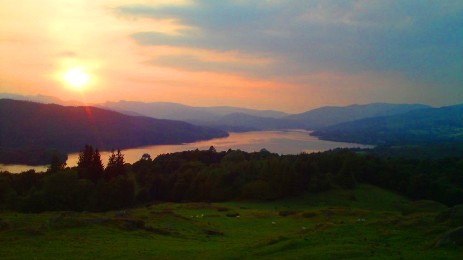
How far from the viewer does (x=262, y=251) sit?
21453 mm

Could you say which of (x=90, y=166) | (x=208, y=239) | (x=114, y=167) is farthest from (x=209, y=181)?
(x=208, y=239)

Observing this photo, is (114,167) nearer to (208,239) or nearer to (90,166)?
(90,166)

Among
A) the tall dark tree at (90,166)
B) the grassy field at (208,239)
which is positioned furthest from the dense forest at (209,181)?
the grassy field at (208,239)

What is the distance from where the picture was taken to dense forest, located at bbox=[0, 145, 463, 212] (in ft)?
204

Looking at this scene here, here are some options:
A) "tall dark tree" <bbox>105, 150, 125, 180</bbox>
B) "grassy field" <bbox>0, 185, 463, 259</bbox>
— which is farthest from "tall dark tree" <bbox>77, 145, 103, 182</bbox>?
"grassy field" <bbox>0, 185, 463, 259</bbox>

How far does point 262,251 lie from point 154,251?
6.30 meters

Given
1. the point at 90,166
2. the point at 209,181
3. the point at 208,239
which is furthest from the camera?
the point at 209,181

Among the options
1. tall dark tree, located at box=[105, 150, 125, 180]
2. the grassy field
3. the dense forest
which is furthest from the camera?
tall dark tree, located at box=[105, 150, 125, 180]

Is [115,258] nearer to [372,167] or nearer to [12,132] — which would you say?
[372,167]

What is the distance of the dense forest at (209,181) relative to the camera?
62.2m

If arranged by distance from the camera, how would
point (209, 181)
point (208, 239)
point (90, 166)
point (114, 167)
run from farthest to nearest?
point (209, 181)
point (114, 167)
point (90, 166)
point (208, 239)

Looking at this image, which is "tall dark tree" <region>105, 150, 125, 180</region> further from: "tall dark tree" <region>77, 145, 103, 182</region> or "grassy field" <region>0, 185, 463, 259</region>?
"grassy field" <region>0, 185, 463, 259</region>

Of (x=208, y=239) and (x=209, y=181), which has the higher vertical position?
(x=208, y=239)

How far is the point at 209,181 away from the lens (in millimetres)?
82125
